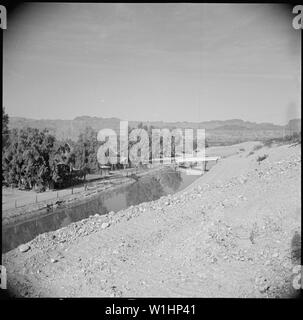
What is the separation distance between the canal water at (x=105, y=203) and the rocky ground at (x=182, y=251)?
1338 millimetres

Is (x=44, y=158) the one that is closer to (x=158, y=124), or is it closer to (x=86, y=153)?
(x=86, y=153)

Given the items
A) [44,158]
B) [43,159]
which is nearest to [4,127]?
[43,159]

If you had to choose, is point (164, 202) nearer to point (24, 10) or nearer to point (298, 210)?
point (298, 210)

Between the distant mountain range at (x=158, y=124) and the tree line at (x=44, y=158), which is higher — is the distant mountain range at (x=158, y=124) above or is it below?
above

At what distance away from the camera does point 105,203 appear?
8.11 metres

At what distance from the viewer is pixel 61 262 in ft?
14.3

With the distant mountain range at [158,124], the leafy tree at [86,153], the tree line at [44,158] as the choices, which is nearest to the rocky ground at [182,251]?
the distant mountain range at [158,124]

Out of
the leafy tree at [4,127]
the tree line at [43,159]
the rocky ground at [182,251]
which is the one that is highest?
the leafy tree at [4,127]

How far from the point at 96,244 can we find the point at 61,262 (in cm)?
53

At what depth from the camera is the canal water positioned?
6.25 meters

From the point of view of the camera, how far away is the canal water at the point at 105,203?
20.5 feet

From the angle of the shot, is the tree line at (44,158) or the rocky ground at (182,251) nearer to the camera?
the rocky ground at (182,251)

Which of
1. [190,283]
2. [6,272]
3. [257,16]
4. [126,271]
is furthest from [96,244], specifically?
[257,16]

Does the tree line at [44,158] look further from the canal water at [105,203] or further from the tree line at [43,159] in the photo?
the canal water at [105,203]
